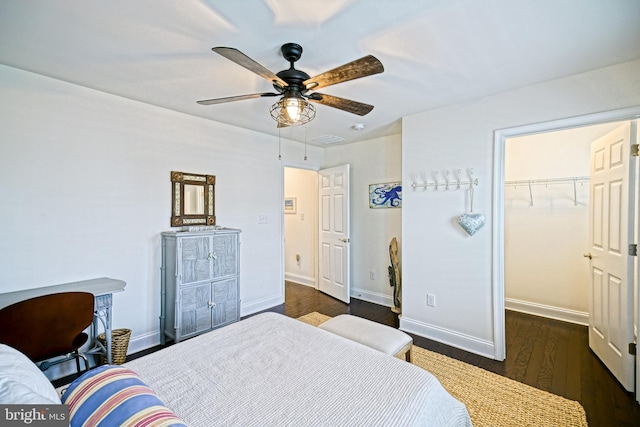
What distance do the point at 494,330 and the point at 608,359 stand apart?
0.84 metres

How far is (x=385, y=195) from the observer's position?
408cm

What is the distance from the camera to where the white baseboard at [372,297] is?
4055 mm

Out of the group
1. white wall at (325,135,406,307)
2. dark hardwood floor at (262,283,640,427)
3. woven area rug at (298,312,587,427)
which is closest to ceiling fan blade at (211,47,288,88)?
woven area rug at (298,312,587,427)

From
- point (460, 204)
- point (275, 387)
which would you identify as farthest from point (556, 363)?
point (275, 387)

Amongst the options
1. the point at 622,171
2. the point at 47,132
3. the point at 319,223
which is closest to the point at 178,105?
the point at 47,132

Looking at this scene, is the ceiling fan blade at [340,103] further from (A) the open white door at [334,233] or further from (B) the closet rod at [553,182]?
(B) the closet rod at [553,182]

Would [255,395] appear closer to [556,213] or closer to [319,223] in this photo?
[319,223]

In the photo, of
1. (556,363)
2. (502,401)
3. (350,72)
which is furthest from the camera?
(556,363)

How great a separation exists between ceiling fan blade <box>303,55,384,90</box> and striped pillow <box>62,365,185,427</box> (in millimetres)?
1639

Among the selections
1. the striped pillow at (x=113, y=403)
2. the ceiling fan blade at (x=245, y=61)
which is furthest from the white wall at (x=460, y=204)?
the striped pillow at (x=113, y=403)

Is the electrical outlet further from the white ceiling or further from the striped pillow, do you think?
the striped pillow

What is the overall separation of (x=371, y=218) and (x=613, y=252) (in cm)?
255

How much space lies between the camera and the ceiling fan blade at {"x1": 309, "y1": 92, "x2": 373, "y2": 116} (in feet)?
6.28

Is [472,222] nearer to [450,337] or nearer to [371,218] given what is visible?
[450,337]
